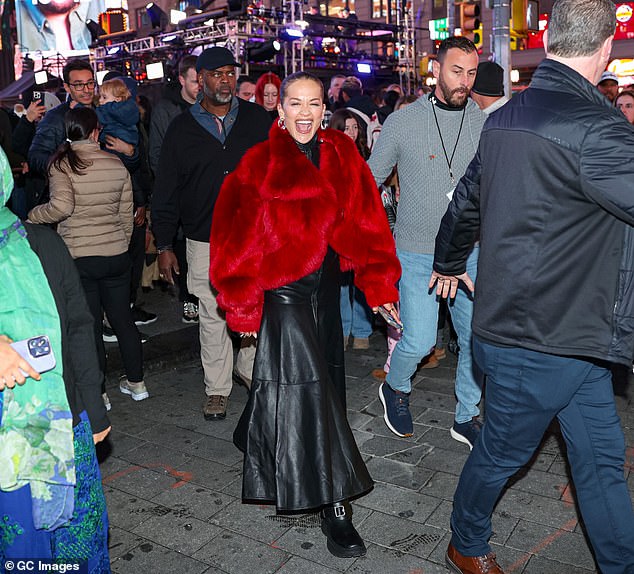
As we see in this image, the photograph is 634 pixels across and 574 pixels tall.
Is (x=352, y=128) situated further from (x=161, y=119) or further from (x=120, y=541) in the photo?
(x=120, y=541)

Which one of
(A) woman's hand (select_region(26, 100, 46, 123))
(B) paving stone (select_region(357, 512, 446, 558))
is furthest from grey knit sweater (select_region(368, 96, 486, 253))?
(A) woman's hand (select_region(26, 100, 46, 123))

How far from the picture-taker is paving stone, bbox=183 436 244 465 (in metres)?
4.84

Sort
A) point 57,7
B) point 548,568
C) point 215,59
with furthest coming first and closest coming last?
point 57,7 < point 215,59 < point 548,568

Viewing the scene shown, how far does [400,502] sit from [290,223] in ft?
5.63

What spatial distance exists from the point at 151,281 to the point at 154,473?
4.99 m

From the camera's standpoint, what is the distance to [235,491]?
4.39m

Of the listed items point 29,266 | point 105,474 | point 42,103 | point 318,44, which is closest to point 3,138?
point 42,103

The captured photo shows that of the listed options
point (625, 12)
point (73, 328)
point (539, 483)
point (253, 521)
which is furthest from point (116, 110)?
point (625, 12)

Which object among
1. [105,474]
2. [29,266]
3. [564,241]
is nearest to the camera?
[29,266]

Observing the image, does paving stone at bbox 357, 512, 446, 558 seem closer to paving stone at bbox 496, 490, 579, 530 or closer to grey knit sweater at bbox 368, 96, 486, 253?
paving stone at bbox 496, 490, 579, 530

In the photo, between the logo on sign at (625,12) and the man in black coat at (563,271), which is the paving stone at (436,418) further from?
the logo on sign at (625,12)

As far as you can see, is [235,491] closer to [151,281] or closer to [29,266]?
[29,266]

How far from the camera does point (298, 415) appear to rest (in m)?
3.80

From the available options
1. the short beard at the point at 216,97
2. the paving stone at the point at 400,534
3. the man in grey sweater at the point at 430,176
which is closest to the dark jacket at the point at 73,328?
the paving stone at the point at 400,534
